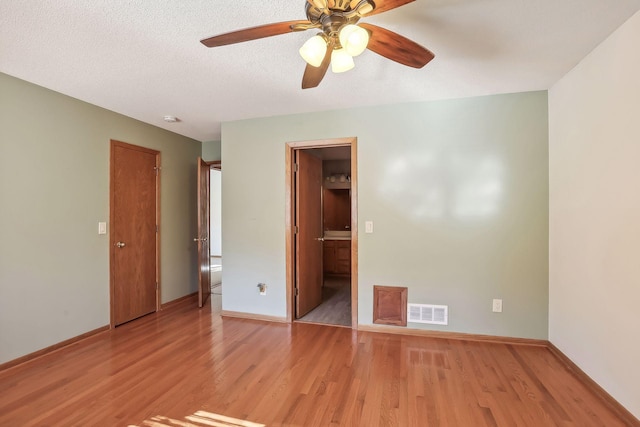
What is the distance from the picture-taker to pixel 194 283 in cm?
461

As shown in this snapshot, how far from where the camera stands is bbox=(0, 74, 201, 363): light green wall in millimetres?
2439

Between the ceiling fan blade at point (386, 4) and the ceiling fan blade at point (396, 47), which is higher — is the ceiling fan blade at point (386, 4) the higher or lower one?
the higher one

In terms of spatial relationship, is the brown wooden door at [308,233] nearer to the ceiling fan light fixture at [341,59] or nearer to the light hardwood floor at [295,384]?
the light hardwood floor at [295,384]

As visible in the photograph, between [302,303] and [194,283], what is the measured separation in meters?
1.99

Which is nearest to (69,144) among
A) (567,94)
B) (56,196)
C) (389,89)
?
(56,196)

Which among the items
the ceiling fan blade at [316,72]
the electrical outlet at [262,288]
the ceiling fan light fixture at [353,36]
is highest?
the ceiling fan blade at [316,72]

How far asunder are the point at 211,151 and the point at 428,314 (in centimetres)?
391

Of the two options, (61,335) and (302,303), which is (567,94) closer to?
(302,303)

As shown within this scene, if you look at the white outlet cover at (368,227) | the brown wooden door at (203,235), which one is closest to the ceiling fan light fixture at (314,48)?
the white outlet cover at (368,227)

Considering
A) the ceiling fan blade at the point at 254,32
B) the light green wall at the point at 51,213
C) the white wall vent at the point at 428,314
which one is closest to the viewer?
the ceiling fan blade at the point at 254,32

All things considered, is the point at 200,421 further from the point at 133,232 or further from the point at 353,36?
the point at 133,232

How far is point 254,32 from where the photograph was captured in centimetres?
146

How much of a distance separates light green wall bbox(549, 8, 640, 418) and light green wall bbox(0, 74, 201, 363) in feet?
14.7

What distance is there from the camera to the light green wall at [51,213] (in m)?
2.44
